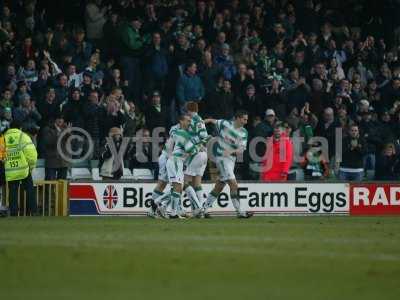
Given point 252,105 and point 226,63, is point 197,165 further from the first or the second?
point 226,63

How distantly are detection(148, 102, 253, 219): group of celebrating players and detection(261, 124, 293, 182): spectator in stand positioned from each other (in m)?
3.13

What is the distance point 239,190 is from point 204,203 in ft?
8.22

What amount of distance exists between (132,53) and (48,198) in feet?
14.4

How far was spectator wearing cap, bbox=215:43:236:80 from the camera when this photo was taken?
27.5 meters

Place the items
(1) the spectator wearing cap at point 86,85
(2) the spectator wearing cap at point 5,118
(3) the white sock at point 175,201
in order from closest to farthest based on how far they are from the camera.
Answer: (3) the white sock at point 175,201 < (2) the spectator wearing cap at point 5,118 < (1) the spectator wearing cap at point 86,85

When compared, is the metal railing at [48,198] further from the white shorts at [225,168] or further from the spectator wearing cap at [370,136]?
the spectator wearing cap at [370,136]

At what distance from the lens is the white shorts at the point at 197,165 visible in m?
22.6

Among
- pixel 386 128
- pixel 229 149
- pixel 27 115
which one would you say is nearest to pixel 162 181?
pixel 229 149

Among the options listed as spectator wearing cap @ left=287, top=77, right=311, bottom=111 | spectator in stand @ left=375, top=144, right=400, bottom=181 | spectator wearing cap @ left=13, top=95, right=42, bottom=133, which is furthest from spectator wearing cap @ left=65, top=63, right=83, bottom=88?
spectator in stand @ left=375, top=144, right=400, bottom=181

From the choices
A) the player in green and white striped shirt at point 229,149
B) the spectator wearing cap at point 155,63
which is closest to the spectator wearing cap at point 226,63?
the spectator wearing cap at point 155,63

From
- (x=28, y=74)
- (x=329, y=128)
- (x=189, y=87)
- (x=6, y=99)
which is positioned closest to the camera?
(x=6, y=99)

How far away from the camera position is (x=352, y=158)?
27.2 m

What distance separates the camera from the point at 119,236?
16375 millimetres

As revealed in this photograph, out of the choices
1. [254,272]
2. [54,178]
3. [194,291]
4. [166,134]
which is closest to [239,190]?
[166,134]
